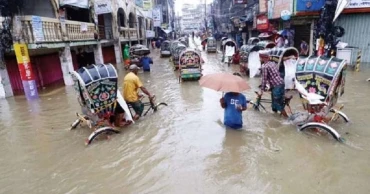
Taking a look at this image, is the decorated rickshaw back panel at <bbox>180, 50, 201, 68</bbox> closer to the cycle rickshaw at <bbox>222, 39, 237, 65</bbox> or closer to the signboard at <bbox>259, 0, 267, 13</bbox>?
the cycle rickshaw at <bbox>222, 39, 237, 65</bbox>

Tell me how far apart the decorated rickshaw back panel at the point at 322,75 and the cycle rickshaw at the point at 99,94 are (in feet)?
13.3

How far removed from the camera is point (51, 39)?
39.4 feet

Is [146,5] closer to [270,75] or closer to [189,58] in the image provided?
[189,58]

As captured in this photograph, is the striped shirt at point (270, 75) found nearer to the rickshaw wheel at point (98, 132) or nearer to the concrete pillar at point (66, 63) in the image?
the rickshaw wheel at point (98, 132)

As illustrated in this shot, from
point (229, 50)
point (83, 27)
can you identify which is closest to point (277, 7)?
point (229, 50)

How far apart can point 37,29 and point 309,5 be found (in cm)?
1380

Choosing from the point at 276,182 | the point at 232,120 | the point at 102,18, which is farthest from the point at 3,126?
the point at 102,18

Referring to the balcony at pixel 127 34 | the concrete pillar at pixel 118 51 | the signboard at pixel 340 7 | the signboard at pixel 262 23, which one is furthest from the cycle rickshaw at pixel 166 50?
the signboard at pixel 340 7

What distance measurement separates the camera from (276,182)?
14.1 feet

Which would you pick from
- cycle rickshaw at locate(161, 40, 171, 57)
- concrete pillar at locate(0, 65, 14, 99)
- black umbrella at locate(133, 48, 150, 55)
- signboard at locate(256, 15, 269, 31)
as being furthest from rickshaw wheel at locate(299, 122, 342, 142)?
cycle rickshaw at locate(161, 40, 171, 57)

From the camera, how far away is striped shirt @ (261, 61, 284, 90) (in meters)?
6.74

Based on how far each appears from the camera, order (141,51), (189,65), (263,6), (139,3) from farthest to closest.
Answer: (139,3) → (263,6) → (141,51) → (189,65)

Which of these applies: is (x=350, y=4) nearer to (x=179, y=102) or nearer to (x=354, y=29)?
(x=354, y=29)

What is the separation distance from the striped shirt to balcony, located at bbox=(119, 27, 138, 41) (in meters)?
19.0
